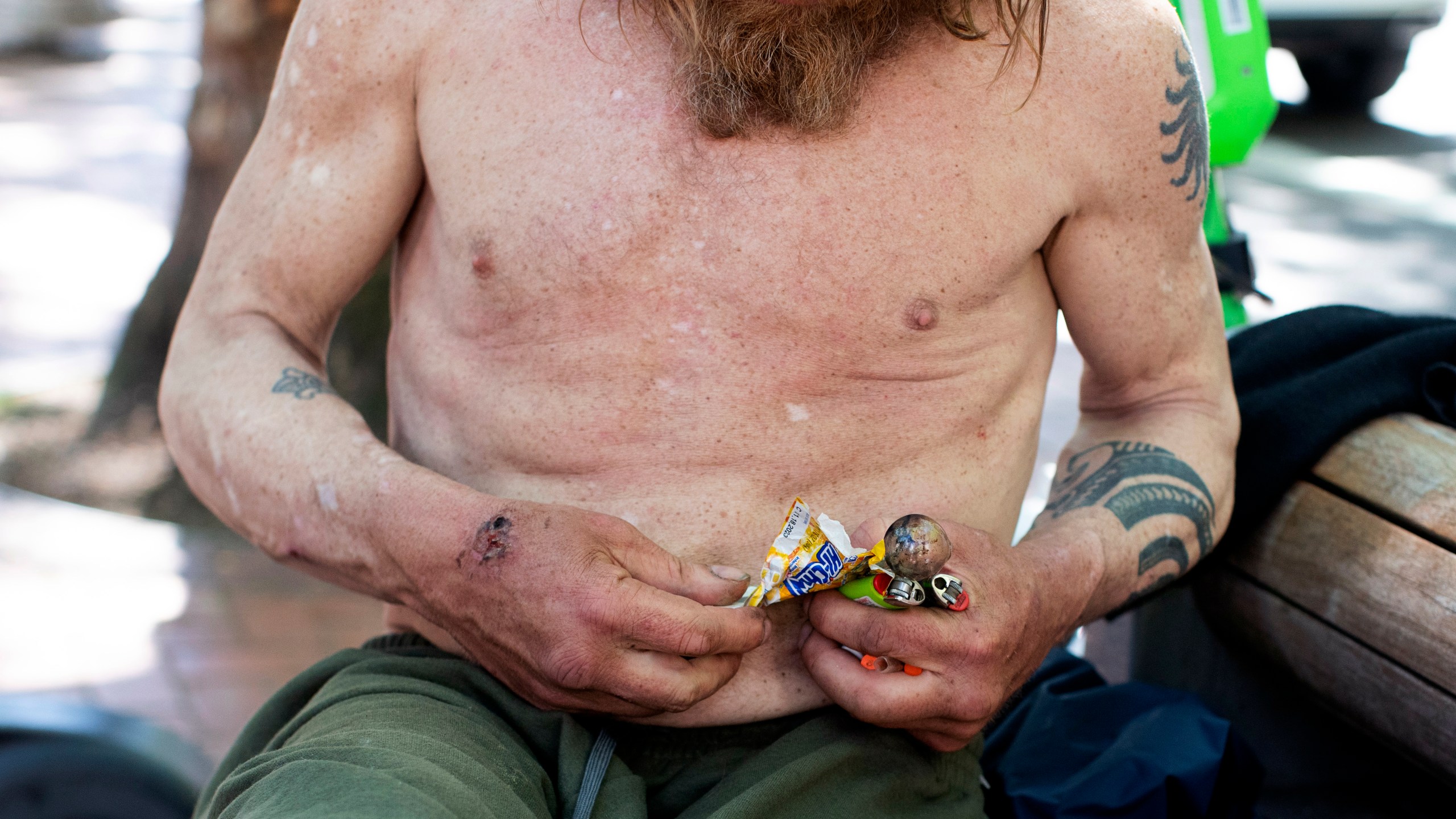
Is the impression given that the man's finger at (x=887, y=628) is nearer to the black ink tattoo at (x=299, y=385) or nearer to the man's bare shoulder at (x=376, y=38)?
the black ink tattoo at (x=299, y=385)

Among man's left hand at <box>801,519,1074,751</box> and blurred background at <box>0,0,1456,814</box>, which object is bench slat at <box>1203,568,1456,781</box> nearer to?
blurred background at <box>0,0,1456,814</box>

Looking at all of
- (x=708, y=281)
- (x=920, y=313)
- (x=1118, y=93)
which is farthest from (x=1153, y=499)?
(x=708, y=281)

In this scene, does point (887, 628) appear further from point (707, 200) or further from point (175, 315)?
point (175, 315)

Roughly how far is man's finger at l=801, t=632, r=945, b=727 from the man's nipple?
414 millimetres

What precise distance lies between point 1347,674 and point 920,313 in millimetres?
782

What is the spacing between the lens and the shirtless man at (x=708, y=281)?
4.72 ft

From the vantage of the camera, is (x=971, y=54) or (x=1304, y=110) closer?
(x=971, y=54)

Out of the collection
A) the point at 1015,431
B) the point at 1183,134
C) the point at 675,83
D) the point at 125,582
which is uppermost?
the point at 675,83

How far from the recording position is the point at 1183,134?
1.56 m

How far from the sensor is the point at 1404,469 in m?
1.63

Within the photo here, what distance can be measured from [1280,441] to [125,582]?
308 centimetres

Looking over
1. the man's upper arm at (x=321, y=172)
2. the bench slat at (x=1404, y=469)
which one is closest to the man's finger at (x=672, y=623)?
the man's upper arm at (x=321, y=172)

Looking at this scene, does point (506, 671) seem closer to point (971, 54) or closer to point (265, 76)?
point (971, 54)

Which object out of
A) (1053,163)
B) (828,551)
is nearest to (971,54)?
(1053,163)
